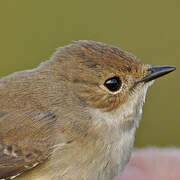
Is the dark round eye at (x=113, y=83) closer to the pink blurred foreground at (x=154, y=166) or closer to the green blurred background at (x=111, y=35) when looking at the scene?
the pink blurred foreground at (x=154, y=166)

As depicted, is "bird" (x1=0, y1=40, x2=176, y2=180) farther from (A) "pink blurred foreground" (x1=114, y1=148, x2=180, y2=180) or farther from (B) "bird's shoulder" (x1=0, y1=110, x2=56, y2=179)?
(A) "pink blurred foreground" (x1=114, y1=148, x2=180, y2=180)

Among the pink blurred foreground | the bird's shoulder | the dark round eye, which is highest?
the dark round eye

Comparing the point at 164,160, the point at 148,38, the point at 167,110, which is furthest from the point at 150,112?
the point at 164,160

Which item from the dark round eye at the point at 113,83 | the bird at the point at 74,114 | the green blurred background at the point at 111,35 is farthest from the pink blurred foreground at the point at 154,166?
the green blurred background at the point at 111,35

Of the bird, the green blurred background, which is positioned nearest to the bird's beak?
the bird

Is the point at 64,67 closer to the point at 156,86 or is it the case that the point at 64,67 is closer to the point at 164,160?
the point at 164,160

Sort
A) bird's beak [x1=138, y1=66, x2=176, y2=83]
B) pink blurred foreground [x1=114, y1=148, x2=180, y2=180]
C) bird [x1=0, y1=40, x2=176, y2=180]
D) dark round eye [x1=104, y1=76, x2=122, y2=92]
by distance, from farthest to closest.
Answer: pink blurred foreground [x1=114, y1=148, x2=180, y2=180] < bird's beak [x1=138, y1=66, x2=176, y2=83] < dark round eye [x1=104, y1=76, x2=122, y2=92] < bird [x1=0, y1=40, x2=176, y2=180]
